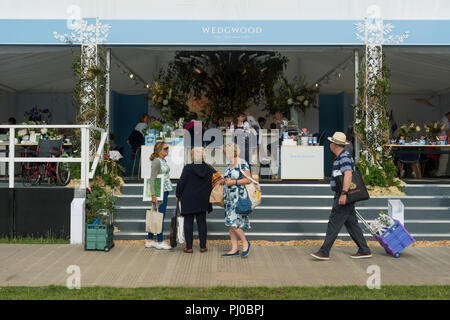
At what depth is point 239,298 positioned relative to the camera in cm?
536

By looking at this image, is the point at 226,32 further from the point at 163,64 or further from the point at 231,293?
the point at 231,293

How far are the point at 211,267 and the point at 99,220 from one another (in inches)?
96.2

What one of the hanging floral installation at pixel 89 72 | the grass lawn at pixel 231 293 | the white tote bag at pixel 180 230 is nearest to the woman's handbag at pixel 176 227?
the white tote bag at pixel 180 230

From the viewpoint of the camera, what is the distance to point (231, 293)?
5539mm

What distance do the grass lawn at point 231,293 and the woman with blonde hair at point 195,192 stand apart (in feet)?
7.00

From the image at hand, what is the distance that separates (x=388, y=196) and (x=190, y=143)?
4285 millimetres

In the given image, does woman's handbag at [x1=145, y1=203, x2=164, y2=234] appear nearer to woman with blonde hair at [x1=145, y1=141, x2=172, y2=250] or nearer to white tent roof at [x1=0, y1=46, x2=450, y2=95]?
woman with blonde hair at [x1=145, y1=141, x2=172, y2=250]

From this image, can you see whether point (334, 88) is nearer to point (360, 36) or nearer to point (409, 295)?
point (360, 36)

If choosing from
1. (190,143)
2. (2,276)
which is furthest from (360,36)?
(2,276)

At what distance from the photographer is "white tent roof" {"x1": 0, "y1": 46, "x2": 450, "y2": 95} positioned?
1109cm

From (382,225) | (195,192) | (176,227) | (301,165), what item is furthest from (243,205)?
(301,165)

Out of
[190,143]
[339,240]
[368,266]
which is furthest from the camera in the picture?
[190,143]

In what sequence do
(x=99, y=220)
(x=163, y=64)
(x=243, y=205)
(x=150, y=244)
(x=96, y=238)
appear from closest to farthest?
1. (x=243, y=205)
2. (x=96, y=238)
3. (x=150, y=244)
4. (x=99, y=220)
5. (x=163, y=64)
